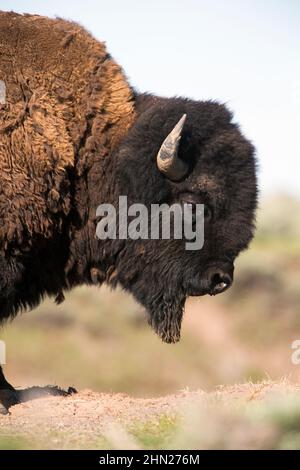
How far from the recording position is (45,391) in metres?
7.39

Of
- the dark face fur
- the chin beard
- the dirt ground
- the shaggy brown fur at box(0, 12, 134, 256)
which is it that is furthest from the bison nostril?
the shaggy brown fur at box(0, 12, 134, 256)

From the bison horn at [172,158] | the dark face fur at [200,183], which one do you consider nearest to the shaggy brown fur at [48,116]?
the dark face fur at [200,183]

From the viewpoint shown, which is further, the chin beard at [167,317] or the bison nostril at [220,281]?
the chin beard at [167,317]

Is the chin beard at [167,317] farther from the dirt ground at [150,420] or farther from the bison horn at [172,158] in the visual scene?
the bison horn at [172,158]

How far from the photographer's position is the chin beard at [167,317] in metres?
7.28

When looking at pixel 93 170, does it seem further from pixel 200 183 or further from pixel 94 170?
pixel 200 183

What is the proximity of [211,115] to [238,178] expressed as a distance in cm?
54

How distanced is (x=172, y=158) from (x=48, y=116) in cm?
95

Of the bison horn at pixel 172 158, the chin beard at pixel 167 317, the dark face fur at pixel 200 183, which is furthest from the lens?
the chin beard at pixel 167 317

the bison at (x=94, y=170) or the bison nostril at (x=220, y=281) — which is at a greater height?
the bison at (x=94, y=170)

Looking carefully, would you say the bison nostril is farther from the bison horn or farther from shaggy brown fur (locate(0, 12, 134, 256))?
shaggy brown fur (locate(0, 12, 134, 256))

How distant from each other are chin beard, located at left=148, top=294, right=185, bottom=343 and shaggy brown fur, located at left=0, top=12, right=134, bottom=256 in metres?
1.14

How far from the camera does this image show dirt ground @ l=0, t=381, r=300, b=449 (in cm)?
495

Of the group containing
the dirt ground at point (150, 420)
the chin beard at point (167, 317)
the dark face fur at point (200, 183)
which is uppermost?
the dark face fur at point (200, 183)
